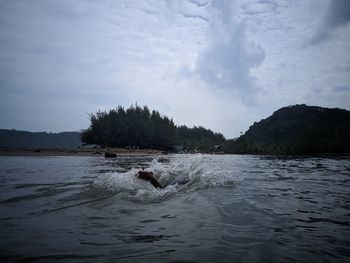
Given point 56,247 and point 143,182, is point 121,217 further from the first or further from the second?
point 143,182

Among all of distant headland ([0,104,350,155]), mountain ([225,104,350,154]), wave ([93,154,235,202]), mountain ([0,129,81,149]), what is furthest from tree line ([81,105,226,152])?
wave ([93,154,235,202])

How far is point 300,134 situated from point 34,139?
7061 cm

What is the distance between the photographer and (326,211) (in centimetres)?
469

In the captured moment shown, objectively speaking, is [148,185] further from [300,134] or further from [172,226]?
[300,134]

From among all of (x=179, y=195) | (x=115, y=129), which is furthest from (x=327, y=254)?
(x=115, y=129)

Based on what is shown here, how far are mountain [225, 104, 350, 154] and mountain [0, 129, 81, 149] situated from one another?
45629mm

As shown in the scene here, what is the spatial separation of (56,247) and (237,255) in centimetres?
191

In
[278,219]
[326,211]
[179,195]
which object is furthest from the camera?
[179,195]

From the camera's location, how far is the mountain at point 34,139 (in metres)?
64.9

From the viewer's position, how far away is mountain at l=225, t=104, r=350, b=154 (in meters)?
52.0

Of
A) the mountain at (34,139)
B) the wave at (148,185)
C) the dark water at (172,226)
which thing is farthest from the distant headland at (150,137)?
the dark water at (172,226)

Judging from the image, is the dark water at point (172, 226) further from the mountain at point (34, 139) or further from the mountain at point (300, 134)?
the mountain at point (34, 139)

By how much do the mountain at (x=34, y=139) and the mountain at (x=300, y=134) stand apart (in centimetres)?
4563

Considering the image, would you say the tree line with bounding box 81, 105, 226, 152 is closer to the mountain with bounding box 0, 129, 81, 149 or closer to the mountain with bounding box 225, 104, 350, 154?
the mountain with bounding box 0, 129, 81, 149
